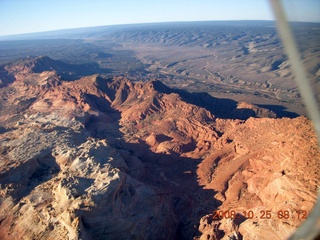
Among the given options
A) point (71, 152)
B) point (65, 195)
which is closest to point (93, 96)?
point (71, 152)

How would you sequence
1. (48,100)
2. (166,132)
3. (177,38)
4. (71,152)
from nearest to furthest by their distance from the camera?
(71,152)
(166,132)
(48,100)
(177,38)

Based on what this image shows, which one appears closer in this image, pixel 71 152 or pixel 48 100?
pixel 71 152

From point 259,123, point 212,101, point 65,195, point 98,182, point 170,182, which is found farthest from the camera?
point 212,101

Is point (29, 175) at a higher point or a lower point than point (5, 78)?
higher

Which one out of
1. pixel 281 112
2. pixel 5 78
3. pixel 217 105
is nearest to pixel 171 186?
pixel 217 105

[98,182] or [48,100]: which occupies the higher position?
[98,182]

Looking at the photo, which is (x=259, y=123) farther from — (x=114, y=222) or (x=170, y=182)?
(x=114, y=222)

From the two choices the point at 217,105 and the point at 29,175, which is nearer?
the point at 29,175
